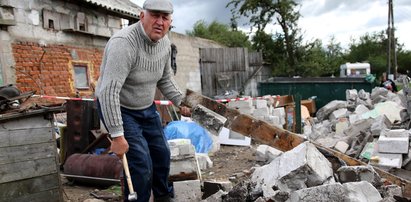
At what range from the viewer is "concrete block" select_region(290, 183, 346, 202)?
9.89 feet

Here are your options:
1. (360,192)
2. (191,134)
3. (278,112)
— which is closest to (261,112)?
(278,112)

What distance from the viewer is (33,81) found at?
7.87 m

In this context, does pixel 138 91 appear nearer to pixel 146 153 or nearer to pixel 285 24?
pixel 146 153

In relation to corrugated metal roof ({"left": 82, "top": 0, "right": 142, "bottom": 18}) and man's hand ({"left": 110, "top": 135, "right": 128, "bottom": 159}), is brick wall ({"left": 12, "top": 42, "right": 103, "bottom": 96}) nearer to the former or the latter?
corrugated metal roof ({"left": 82, "top": 0, "right": 142, "bottom": 18})

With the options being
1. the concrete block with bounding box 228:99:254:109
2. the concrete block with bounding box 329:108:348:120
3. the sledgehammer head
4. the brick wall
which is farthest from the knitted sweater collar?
the concrete block with bounding box 329:108:348:120

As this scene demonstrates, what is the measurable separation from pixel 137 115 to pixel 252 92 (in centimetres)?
1466

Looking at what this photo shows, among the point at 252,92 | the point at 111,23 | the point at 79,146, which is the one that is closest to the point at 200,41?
the point at 252,92

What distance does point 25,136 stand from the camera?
12.0 ft

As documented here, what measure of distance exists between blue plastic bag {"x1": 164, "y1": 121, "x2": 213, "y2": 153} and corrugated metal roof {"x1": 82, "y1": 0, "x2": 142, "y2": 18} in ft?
13.3

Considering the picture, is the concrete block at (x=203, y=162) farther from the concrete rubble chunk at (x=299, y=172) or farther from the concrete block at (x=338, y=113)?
the concrete block at (x=338, y=113)

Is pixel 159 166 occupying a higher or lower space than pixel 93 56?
lower

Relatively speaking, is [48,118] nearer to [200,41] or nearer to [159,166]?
[159,166]

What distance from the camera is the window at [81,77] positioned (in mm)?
9148

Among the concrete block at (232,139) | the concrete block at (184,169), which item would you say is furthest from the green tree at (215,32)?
the concrete block at (184,169)
